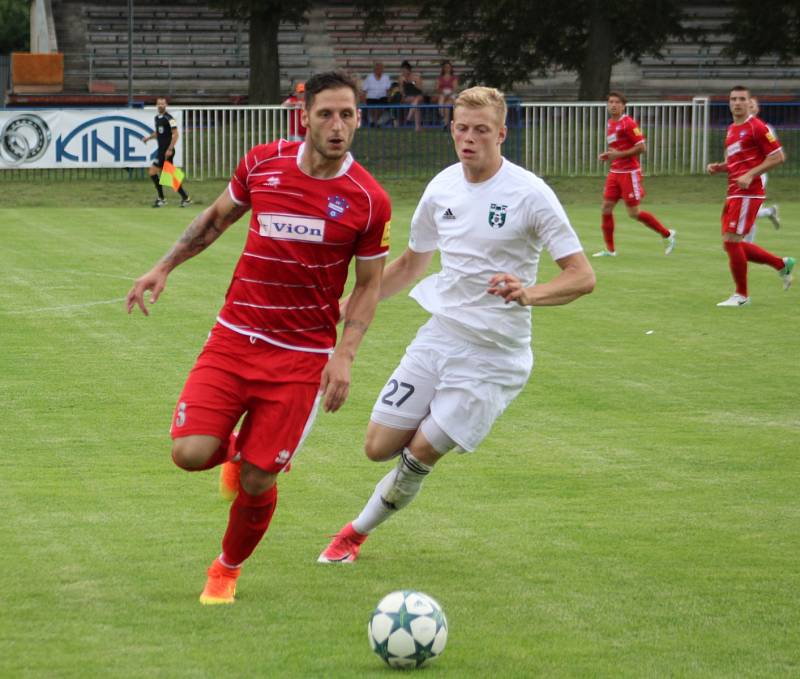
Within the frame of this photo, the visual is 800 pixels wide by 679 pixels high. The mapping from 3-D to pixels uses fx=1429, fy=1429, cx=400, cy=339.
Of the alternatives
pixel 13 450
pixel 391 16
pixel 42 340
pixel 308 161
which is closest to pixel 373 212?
pixel 308 161

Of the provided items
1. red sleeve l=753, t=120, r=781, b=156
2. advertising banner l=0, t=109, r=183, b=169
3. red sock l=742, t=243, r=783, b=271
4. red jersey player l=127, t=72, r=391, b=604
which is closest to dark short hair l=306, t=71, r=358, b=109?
red jersey player l=127, t=72, r=391, b=604

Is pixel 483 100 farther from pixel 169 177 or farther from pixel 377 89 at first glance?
pixel 377 89

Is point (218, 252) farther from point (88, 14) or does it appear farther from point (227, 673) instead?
point (88, 14)

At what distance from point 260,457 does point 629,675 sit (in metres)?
1.76

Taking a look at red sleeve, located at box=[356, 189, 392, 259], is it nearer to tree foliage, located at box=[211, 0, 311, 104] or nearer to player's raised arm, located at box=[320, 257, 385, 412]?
player's raised arm, located at box=[320, 257, 385, 412]

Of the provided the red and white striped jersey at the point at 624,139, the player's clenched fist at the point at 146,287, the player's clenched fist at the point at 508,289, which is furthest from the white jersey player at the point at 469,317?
the red and white striped jersey at the point at 624,139

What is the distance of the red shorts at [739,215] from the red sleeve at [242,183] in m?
10.5

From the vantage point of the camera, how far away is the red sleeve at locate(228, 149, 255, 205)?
624 centimetres

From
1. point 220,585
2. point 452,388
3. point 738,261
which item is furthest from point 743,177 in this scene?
point 220,585

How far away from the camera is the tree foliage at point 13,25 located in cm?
6800

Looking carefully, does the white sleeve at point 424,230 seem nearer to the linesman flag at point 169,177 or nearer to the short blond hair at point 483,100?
the short blond hair at point 483,100

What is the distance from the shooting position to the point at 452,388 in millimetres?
6617

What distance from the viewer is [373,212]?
20.2 ft

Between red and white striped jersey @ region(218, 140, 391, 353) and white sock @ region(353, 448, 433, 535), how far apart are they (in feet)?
2.53
